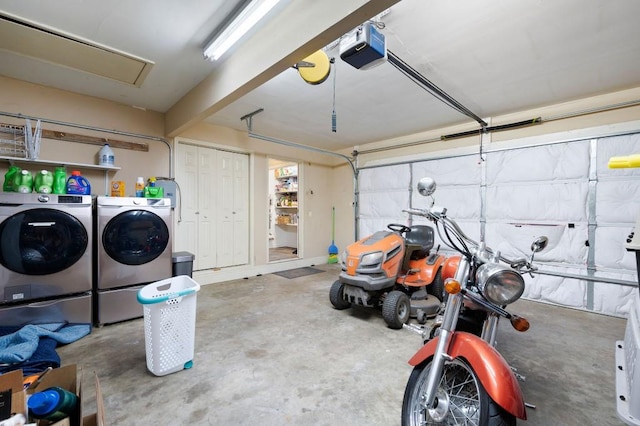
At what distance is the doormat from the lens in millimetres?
5273

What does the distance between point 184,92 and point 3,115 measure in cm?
186

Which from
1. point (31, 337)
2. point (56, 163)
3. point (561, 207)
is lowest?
point (31, 337)

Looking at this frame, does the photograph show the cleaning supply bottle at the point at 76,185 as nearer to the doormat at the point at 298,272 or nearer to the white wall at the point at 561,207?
the doormat at the point at 298,272

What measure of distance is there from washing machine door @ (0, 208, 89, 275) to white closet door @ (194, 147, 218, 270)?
1893 mm

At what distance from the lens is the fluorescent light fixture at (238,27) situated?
1.87 metres

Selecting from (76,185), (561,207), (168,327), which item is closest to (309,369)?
(168,327)

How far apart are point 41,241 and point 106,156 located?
1.31 m

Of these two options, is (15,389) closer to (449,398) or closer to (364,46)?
(449,398)

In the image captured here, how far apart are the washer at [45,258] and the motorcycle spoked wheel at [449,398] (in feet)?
10.4

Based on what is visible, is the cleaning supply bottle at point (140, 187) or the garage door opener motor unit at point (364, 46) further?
the cleaning supply bottle at point (140, 187)

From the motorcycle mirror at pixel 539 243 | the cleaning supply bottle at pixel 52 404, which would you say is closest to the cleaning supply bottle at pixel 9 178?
the cleaning supply bottle at pixel 52 404

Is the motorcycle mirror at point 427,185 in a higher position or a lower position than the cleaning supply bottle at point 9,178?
lower

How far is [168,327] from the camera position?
6.55 ft

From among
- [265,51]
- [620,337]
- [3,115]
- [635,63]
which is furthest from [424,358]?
[3,115]
